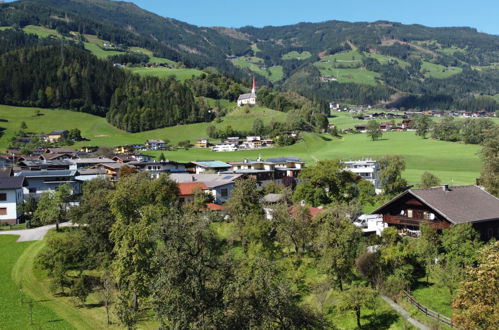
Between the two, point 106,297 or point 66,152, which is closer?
point 106,297

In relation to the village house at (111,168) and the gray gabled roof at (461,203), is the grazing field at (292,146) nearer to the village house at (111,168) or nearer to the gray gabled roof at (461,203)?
the village house at (111,168)

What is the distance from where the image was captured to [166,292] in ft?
66.6

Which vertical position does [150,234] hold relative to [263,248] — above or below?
above

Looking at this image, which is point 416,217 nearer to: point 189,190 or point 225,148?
point 189,190

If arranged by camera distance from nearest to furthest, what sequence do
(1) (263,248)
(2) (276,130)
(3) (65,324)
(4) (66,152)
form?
(3) (65,324), (1) (263,248), (4) (66,152), (2) (276,130)

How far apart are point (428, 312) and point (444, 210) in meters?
12.2

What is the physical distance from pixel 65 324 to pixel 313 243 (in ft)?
65.2

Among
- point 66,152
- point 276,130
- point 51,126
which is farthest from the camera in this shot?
point 51,126

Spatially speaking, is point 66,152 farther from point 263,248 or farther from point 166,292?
point 166,292

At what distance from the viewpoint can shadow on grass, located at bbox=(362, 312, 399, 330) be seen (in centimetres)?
2953

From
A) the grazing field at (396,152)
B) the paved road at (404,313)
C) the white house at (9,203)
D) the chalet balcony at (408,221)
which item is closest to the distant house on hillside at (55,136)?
the grazing field at (396,152)

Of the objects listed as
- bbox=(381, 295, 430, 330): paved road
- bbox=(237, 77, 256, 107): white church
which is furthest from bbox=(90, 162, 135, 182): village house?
bbox=(237, 77, 256, 107): white church

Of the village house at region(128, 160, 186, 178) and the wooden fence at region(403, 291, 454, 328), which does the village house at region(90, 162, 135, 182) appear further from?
the wooden fence at region(403, 291, 454, 328)

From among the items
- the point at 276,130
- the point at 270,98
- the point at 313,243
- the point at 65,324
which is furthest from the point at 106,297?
the point at 270,98
